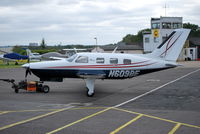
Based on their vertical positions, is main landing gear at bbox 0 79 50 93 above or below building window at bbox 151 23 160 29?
below

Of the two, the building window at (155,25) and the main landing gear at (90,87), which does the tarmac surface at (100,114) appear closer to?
the main landing gear at (90,87)

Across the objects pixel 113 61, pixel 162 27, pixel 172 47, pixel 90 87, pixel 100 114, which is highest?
pixel 162 27

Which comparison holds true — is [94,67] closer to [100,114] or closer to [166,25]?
[100,114]

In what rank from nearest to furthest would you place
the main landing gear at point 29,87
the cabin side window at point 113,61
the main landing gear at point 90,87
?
the main landing gear at point 90,87
the cabin side window at point 113,61
the main landing gear at point 29,87

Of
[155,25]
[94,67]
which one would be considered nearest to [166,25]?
[155,25]

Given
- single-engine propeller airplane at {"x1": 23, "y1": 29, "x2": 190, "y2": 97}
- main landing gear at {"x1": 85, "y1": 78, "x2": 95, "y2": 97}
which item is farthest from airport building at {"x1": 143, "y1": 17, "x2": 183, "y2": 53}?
main landing gear at {"x1": 85, "y1": 78, "x2": 95, "y2": 97}

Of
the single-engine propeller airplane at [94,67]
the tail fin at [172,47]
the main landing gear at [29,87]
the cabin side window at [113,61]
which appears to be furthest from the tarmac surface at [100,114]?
the tail fin at [172,47]

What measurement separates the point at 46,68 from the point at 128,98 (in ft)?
18.9

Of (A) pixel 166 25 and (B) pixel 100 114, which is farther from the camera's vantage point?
(A) pixel 166 25

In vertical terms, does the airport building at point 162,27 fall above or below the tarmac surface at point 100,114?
above

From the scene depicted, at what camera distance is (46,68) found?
17.7m

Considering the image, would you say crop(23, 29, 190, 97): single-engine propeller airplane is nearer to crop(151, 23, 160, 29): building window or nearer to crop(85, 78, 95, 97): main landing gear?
crop(85, 78, 95, 97): main landing gear

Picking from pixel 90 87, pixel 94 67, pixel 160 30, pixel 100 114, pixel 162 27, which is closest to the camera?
pixel 100 114

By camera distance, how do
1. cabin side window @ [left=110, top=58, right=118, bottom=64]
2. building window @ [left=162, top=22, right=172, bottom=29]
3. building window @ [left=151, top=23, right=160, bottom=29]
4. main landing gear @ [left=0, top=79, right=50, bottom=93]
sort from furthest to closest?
building window @ [left=151, top=23, right=160, bottom=29] < building window @ [left=162, top=22, right=172, bottom=29] < main landing gear @ [left=0, top=79, right=50, bottom=93] < cabin side window @ [left=110, top=58, right=118, bottom=64]
